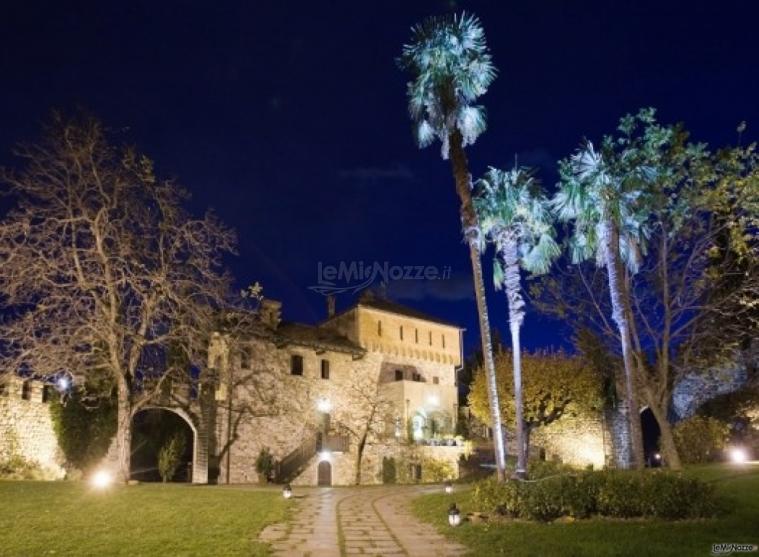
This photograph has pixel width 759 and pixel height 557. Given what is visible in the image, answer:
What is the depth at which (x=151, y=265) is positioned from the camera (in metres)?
21.5

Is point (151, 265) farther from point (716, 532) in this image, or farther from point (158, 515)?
point (716, 532)

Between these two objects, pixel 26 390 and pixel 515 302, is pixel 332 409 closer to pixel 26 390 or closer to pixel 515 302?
pixel 26 390

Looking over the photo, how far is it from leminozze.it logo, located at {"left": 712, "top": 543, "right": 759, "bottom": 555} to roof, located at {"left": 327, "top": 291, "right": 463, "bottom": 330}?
1109 inches

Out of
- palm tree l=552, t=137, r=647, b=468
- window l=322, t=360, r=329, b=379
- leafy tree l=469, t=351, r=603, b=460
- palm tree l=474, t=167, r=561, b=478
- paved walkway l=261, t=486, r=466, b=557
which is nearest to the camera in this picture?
paved walkway l=261, t=486, r=466, b=557

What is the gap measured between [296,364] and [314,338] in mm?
2244

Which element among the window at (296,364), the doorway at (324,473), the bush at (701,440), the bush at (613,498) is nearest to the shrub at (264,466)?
the doorway at (324,473)

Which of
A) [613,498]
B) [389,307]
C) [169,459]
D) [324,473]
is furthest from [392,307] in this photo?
[613,498]

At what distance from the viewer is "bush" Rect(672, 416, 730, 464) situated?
88.9 ft

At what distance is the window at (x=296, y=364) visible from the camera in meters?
32.6

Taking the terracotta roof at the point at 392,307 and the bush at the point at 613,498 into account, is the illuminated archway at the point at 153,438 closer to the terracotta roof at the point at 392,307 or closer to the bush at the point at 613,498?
the terracotta roof at the point at 392,307

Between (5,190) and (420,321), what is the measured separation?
83.3 feet

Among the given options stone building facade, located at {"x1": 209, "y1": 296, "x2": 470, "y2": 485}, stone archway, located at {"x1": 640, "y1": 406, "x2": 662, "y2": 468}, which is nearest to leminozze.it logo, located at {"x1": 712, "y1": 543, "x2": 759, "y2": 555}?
stone building facade, located at {"x1": 209, "y1": 296, "x2": 470, "y2": 485}

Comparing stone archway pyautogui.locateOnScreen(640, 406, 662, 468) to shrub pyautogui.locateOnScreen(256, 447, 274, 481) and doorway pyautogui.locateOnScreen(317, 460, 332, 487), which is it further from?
shrub pyautogui.locateOnScreen(256, 447, 274, 481)

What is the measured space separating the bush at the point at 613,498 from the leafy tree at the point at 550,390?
2126 cm
